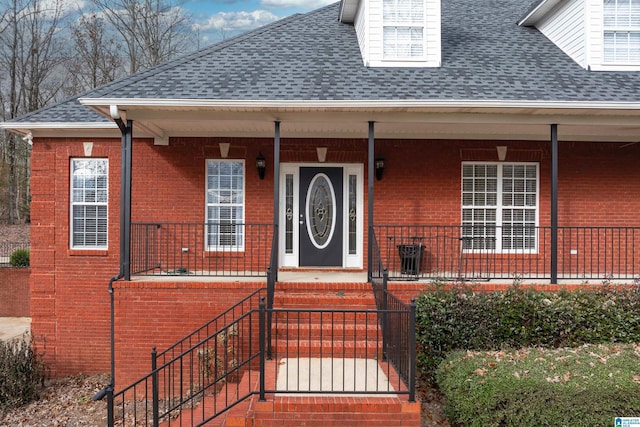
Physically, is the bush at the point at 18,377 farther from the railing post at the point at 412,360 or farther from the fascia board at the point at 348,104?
the railing post at the point at 412,360

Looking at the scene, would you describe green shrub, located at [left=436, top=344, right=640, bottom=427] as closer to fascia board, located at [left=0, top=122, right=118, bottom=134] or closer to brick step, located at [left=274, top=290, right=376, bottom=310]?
brick step, located at [left=274, top=290, right=376, bottom=310]

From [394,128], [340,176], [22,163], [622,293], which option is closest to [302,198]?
[340,176]

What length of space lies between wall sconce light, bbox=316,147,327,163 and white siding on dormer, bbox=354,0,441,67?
6.34 ft

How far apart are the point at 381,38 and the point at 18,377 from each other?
9.19 meters

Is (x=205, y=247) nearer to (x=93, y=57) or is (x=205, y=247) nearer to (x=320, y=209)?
(x=320, y=209)

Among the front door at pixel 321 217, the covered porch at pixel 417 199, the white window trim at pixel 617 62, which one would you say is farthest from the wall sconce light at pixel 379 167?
the white window trim at pixel 617 62

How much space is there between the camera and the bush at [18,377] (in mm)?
8008

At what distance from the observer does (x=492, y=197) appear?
10086 mm

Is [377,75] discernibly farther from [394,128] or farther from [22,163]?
[22,163]

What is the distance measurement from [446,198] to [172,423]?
6793 millimetres

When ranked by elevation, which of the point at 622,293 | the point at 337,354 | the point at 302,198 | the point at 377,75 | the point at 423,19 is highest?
the point at 423,19

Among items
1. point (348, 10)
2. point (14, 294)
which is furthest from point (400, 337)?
point (14, 294)

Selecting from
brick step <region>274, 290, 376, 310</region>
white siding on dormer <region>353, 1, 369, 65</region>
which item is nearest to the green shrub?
brick step <region>274, 290, 376, 310</region>

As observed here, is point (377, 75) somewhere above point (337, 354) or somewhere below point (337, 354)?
above
